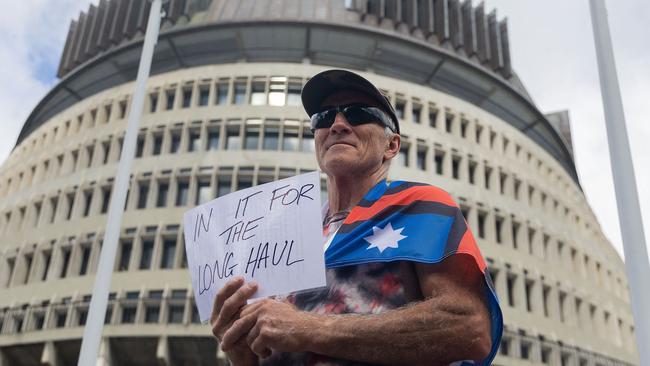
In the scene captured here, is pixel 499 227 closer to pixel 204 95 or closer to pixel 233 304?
pixel 204 95

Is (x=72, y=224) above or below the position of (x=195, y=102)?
below

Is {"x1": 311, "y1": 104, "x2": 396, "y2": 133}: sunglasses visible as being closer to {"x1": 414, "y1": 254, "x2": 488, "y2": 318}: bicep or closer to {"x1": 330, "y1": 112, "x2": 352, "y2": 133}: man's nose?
{"x1": 330, "y1": 112, "x2": 352, "y2": 133}: man's nose

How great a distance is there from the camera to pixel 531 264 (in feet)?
121

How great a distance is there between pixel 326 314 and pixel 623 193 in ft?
31.8

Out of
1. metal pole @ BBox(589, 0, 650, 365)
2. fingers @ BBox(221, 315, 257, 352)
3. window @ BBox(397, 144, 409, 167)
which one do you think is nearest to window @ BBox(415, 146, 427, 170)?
window @ BBox(397, 144, 409, 167)

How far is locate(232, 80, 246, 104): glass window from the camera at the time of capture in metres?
37.1

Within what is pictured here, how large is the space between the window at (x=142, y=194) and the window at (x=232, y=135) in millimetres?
4781

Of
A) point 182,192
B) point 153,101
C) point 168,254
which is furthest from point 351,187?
point 153,101

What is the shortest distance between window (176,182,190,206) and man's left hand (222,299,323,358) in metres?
32.0

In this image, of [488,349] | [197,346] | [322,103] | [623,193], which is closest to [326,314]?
[488,349]

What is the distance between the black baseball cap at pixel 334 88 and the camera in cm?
280

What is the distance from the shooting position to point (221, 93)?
37.8 m

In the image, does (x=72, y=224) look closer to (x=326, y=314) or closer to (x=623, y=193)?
(x=623, y=193)

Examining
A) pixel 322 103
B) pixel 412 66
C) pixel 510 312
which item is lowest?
pixel 322 103
